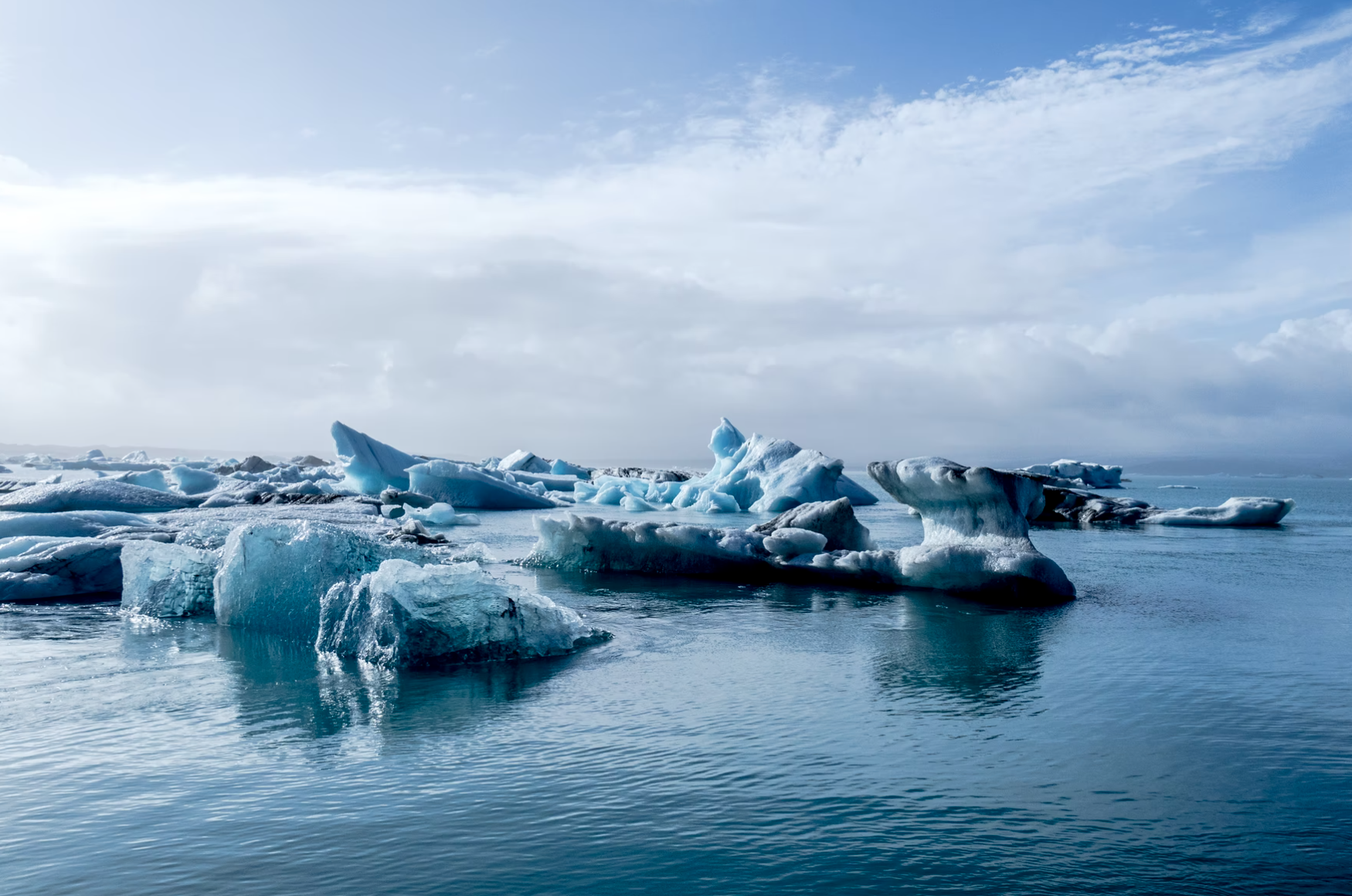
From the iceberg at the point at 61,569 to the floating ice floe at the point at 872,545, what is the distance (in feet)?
17.9

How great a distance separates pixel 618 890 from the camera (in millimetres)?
3562

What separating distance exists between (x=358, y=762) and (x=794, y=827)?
7.51 feet

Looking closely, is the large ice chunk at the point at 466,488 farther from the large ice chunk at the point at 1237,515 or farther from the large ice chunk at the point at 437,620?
the large ice chunk at the point at 437,620

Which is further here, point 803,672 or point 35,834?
point 803,672

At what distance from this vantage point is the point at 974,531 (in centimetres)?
1177

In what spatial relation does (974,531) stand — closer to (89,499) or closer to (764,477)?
(764,477)

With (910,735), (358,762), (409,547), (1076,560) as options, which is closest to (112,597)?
(409,547)

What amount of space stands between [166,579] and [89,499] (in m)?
14.7

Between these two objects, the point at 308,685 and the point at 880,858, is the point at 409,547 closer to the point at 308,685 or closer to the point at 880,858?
the point at 308,685

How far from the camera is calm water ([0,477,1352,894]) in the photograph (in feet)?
12.3

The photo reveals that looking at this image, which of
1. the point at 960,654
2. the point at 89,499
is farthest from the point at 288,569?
the point at 89,499

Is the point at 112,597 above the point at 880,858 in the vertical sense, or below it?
above

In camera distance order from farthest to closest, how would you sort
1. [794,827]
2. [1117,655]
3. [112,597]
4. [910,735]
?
[112,597], [1117,655], [910,735], [794,827]

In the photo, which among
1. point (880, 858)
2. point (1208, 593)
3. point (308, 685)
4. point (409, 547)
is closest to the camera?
point (880, 858)
